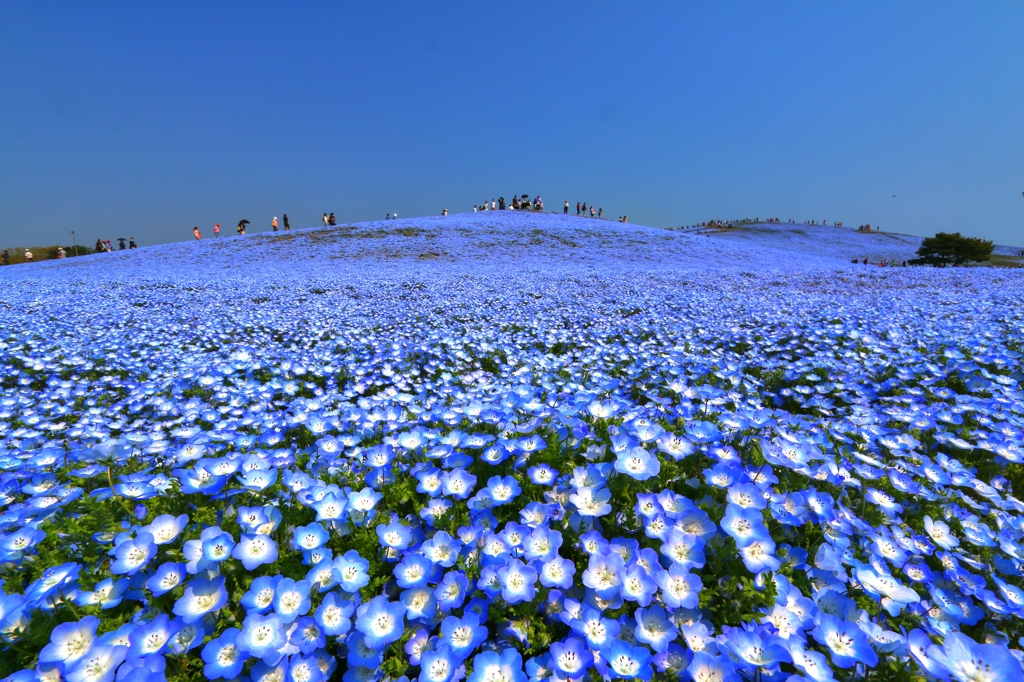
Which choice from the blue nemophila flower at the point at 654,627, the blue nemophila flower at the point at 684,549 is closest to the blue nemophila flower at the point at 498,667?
the blue nemophila flower at the point at 654,627

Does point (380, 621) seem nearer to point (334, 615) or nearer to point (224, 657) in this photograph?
point (334, 615)

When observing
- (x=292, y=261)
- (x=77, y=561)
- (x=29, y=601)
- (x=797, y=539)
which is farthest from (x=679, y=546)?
(x=292, y=261)

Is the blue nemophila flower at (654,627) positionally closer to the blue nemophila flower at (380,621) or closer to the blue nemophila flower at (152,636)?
the blue nemophila flower at (380,621)

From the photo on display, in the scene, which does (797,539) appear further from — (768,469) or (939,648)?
(939,648)

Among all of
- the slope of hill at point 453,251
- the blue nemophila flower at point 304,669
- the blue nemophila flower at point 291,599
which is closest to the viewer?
the blue nemophila flower at point 304,669

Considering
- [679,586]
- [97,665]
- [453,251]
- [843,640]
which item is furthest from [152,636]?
[453,251]

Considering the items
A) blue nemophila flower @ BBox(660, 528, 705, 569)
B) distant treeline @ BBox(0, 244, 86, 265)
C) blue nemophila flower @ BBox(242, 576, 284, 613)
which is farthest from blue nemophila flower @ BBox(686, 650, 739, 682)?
distant treeline @ BBox(0, 244, 86, 265)

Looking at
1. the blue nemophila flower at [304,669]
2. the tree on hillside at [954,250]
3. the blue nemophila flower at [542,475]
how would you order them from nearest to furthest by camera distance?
the blue nemophila flower at [304,669]
the blue nemophila flower at [542,475]
the tree on hillside at [954,250]
